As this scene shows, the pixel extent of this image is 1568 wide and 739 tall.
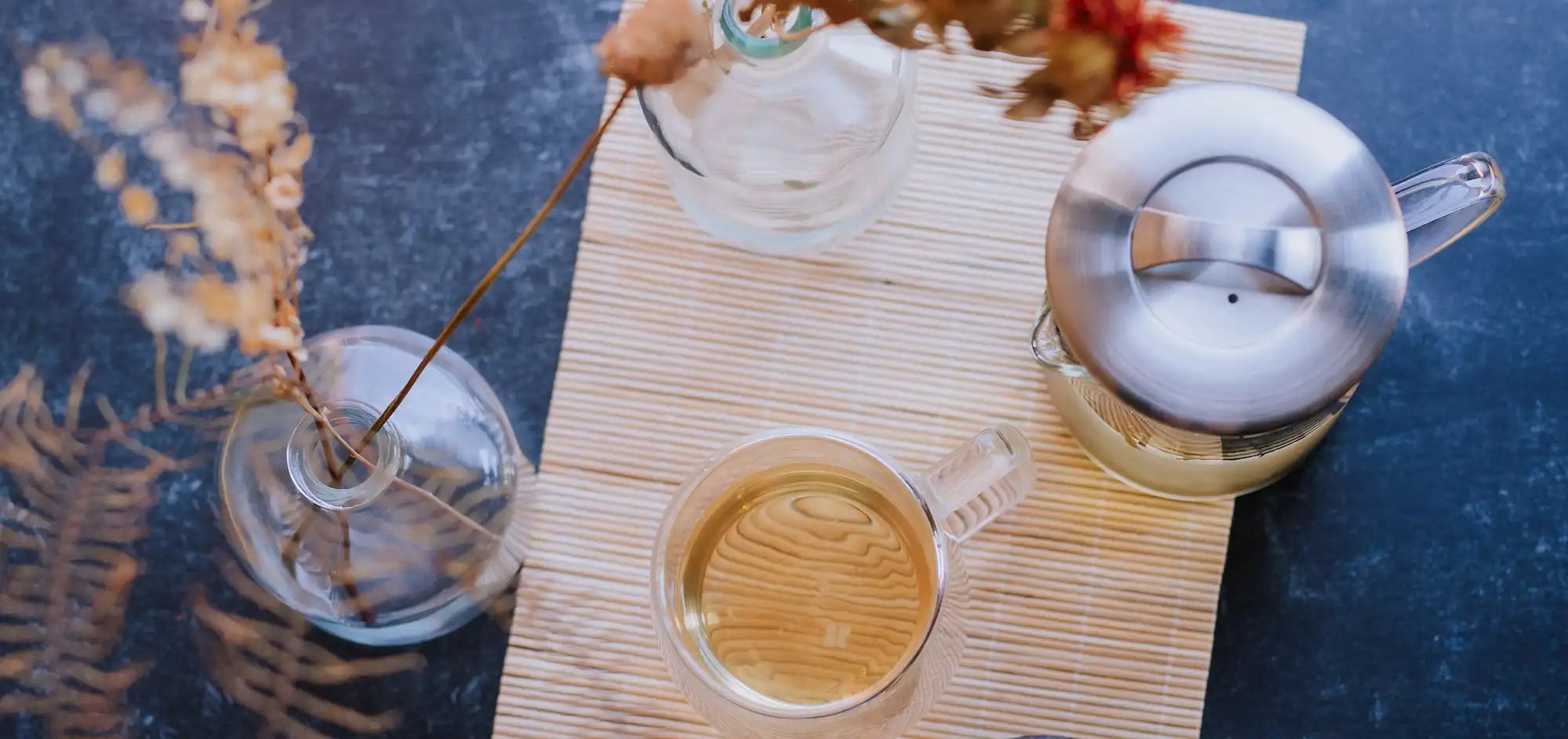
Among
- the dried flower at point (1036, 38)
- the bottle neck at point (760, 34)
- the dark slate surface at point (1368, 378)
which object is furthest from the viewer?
the dark slate surface at point (1368, 378)

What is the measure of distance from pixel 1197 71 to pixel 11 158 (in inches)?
31.0

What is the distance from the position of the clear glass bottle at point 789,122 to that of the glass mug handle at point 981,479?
15cm

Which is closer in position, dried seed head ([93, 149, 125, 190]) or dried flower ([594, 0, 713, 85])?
dried flower ([594, 0, 713, 85])

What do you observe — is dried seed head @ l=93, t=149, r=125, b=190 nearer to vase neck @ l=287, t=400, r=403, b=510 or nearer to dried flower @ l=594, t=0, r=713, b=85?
vase neck @ l=287, t=400, r=403, b=510

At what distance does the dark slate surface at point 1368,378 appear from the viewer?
73 centimetres

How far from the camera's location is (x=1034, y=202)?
25.9 inches

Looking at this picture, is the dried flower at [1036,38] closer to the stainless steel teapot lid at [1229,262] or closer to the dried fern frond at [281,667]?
the stainless steel teapot lid at [1229,262]

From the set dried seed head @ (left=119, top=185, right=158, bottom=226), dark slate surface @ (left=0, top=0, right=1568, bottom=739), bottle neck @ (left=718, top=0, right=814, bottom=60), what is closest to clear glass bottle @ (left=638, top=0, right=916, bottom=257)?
bottle neck @ (left=718, top=0, right=814, bottom=60)

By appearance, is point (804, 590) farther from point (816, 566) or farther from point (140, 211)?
point (140, 211)

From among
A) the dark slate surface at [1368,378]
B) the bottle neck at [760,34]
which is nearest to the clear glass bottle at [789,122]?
the bottle neck at [760,34]

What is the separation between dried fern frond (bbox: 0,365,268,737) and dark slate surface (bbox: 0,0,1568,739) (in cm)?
2

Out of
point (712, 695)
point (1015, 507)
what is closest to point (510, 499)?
point (712, 695)

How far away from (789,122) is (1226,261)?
0.68 feet

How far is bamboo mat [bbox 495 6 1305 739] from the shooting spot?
0.64m
